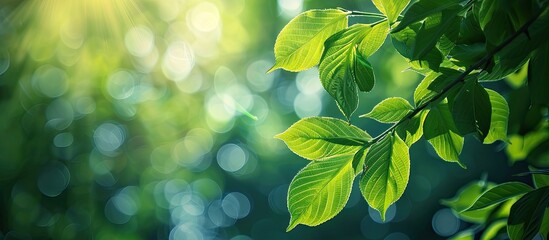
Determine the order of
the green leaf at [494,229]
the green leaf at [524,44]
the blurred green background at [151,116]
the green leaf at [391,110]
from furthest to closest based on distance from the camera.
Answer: the blurred green background at [151,116] → the green leaf at [494,229] → the green leaf at [391,110] → the green leaf at [524,44]

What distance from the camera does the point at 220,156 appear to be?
321 inches

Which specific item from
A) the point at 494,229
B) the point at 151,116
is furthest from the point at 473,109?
the point at 151,116

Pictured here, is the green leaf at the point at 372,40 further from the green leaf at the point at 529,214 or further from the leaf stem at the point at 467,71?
the green leaf at the point at 529,214

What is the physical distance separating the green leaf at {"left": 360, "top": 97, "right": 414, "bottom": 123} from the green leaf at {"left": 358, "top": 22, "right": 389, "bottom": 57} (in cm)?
5

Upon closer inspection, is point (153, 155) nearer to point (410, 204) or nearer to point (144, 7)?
point (144, 7)

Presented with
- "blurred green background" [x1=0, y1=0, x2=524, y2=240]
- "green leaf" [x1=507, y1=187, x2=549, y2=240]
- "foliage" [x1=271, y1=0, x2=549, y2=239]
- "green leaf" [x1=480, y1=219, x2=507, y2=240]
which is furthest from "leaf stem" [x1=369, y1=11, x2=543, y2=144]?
"blurred green background" [x1=0, y1=0, x2=524, y2=240]

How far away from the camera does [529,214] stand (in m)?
0.47

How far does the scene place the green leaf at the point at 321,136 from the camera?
487 millimetres

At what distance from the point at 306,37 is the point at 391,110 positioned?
0.31 feet

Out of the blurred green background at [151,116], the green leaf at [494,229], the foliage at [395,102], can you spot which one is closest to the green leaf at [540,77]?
the foliage at [395,102]

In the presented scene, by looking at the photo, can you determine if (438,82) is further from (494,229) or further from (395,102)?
(494,229)

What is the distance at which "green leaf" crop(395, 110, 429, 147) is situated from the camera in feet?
1.57

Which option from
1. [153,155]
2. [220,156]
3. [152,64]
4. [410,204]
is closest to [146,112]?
[152,64]

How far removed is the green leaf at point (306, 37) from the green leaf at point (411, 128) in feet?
0.29
